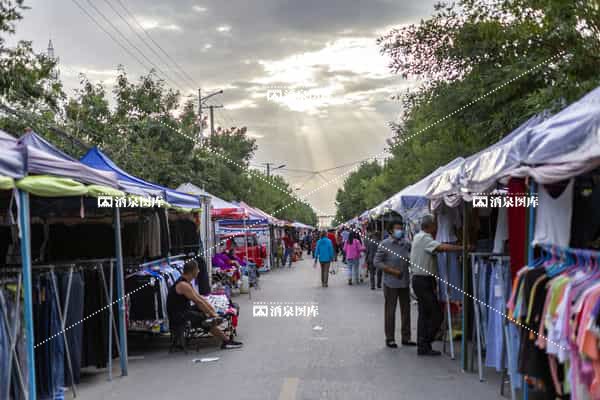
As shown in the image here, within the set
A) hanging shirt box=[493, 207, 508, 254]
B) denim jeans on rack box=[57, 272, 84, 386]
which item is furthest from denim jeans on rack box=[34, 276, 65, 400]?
hanging shirt box=[493, 207, 508, 254]

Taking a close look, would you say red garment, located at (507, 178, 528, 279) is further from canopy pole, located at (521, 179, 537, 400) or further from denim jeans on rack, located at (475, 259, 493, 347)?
denim jeans on rack, located at (475, 259, 493, 347)

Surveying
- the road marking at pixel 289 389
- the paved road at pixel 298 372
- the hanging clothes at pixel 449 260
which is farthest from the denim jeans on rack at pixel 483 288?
the road marking at pixel 289 389

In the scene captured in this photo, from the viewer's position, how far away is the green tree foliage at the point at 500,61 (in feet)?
37.4

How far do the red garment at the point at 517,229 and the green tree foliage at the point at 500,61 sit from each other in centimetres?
329

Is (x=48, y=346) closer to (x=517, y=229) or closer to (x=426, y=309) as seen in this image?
(x=517, y=229)

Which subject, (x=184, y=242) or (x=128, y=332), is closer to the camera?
(x=128, y=332)

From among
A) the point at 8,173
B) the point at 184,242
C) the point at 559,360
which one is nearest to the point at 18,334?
the point at 8,173

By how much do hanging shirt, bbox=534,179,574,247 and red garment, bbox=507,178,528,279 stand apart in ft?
1.99

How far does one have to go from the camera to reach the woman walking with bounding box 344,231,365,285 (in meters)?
26.7

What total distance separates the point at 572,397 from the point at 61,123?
23.9 meters

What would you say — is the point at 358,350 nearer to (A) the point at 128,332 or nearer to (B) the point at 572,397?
(A) the point at 128,332

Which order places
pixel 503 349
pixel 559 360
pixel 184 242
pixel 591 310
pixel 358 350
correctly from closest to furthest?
1. pixel 591 310
2. pixel 559 360
3. pixel 503 349
4. pixel 358 350
5. pixel 184 242

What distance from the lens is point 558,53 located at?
1298 centimetres

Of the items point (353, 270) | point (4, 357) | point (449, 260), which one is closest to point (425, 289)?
point (449, 260)
